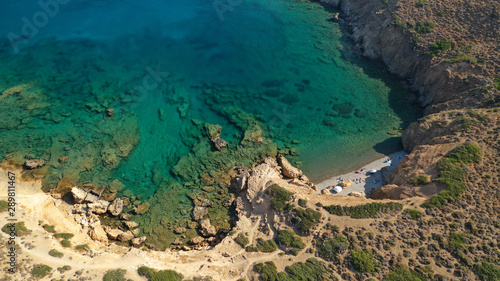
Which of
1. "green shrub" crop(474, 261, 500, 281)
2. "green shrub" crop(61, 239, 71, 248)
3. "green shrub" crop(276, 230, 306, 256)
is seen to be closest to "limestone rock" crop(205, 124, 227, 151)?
"green shrub" crop(276, 230, 306, 256)

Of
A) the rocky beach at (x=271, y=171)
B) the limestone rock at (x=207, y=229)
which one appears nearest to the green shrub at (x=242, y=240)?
the rocky beach at (x=271, y=171)

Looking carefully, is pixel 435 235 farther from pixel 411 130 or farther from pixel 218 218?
pixel 218 218

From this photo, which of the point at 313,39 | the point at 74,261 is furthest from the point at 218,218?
the point at 313,39

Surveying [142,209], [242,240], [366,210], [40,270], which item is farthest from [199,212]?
[366,210]

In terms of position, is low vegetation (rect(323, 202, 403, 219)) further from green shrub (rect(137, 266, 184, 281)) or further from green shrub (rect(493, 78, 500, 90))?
green shrub (rect(493, 78, 500, 90))

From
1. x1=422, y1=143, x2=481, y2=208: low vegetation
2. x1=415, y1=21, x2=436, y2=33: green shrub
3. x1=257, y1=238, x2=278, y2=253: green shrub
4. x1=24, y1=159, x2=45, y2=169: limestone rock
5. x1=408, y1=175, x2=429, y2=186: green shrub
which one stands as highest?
x1=415, y1=21, x2=436, y2=33: green shrub

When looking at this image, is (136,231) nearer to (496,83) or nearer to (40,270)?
(40,270)

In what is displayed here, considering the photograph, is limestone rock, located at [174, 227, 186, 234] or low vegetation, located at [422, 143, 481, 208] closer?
low vegetation, located at [422, 143, 481, 208]
